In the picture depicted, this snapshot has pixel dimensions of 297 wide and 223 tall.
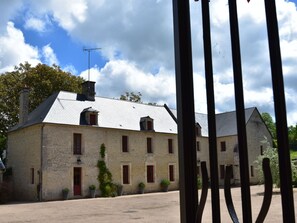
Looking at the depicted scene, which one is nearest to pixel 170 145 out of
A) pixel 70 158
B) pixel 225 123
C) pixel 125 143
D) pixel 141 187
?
pixel 125 143

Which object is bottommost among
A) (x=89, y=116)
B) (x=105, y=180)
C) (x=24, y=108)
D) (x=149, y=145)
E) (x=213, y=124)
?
(x=105, y=180)

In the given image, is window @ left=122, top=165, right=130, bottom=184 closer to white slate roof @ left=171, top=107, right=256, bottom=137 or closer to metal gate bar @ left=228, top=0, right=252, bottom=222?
white slate roof @ left=171, top=107, right=256, bottom=137

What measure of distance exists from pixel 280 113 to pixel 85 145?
2295 centimetres

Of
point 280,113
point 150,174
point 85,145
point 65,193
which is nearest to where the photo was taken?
A: point 280,113

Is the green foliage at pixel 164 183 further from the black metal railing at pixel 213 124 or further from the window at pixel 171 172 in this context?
the black metal railing at pixel 213 124

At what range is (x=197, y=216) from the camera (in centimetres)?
151

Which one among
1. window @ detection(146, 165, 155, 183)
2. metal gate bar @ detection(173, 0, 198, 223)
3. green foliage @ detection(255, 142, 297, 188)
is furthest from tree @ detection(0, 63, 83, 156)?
metal gate bar @ detection(173, 0, 198, 223)

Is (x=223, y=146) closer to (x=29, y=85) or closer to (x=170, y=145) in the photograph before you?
(x=170, y=145)

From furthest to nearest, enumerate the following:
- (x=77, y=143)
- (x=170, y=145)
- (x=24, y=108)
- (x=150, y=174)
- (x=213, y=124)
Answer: (x=170, y=145) < (x=150, y=174) < (x=24, y=108) < (x=77, y=143) < (x=213, y=124)

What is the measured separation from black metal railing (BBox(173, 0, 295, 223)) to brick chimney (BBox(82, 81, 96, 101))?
25042mm

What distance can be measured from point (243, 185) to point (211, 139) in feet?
0.84

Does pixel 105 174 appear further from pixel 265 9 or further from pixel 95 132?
pixel 265 9

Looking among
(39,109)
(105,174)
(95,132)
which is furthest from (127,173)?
(39,109)

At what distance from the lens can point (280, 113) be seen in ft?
4.33
